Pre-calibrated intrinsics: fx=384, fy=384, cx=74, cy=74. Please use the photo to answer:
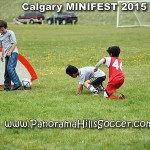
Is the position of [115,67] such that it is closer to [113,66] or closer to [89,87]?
[113,66]

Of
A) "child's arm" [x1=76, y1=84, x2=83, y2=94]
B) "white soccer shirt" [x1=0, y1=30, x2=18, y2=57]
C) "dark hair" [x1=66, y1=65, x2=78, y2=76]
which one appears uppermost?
"white soccer shirt" [x1=0, y1=30, x2=18, y2=57]

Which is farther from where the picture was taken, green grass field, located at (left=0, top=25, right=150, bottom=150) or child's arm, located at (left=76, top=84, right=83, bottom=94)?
child's arm, located at (left=76, top=84, right=83, bottom=94)

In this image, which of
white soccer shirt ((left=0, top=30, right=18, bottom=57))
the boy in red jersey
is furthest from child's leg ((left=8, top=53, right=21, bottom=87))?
the boy in red jersey

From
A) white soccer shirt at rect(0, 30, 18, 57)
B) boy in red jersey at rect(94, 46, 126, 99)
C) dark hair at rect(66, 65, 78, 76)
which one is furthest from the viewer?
white soccer shirt at rect(0, 30, 18, 57)

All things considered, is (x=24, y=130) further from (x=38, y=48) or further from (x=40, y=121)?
(x=38, y=48)

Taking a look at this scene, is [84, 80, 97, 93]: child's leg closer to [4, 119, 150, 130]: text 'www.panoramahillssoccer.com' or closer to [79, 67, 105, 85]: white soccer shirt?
[79, 67, 105, 85]: white soccer shirt

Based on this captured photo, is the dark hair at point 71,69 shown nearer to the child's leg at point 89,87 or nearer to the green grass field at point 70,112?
the child's leg at point 89,87

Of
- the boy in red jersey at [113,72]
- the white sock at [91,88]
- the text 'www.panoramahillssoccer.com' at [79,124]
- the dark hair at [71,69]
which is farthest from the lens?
the dark hair at [71,69]

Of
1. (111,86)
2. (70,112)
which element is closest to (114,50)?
(111,86)

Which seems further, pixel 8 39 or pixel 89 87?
pixel 8 39

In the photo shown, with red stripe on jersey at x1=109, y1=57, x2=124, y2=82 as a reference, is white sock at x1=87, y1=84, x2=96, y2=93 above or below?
below

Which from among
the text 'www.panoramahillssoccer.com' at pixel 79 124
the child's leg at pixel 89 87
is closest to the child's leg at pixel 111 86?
the child's leg at pixel 89 87

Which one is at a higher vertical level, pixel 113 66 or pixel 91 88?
pixel 113 66

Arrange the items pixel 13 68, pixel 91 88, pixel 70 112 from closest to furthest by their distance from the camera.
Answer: pixel 70 112 < pixel 91 88 < pixel 13 68
